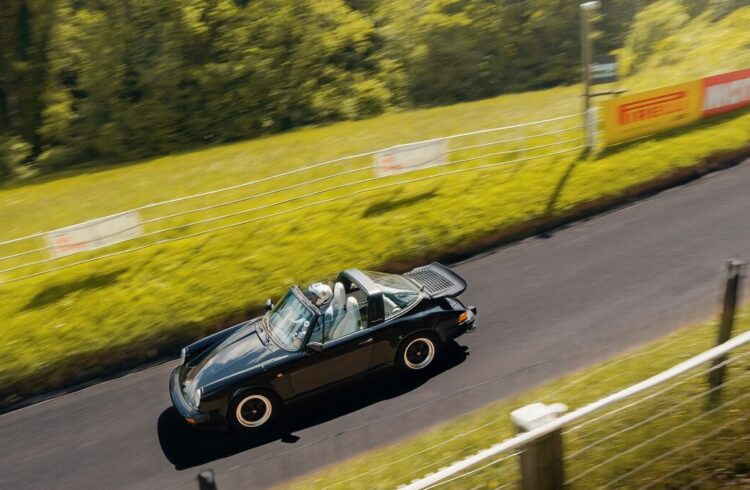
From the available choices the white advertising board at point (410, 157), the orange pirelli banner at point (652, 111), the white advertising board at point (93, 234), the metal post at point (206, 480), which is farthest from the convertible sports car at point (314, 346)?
the orange pirelli banner at point (652, 111)

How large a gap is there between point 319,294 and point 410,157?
26.7 ft

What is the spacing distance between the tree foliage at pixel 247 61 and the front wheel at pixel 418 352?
28185mm

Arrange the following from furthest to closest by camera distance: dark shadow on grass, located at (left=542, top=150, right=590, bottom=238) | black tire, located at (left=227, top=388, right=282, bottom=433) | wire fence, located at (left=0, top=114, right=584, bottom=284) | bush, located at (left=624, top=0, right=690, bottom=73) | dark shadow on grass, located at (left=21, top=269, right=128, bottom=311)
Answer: bush, located at (left=624, top=0, right=690, bottom=73) < wire fence, located at (left=0, top=114, right=584, bottom=284) < dark shadow on grass, located at (left=542, top=150, right=590, bottom=238) < dark shadow on grass, located at (left=21, top=269, right=128, bottom=311) < black tire, located at (left=227, top=388, right=282, bottom=433)

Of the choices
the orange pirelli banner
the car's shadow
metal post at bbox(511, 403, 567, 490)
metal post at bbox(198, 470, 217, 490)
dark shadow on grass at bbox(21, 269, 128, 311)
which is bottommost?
the car's shadow

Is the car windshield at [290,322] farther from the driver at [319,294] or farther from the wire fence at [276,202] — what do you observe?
the wire fence at [276,202]

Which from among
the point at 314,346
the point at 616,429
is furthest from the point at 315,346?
the point at 616,429

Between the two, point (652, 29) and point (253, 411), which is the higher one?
point (652, 29)

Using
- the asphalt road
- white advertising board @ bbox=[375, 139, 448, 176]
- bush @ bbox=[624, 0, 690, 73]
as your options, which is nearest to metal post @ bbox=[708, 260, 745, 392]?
the asphalt road

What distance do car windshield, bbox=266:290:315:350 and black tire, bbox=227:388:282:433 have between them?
68cm

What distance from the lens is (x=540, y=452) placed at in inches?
121

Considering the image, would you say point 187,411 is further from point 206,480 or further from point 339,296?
point 206,480

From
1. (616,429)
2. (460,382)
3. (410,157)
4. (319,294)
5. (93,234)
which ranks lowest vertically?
(460,382)

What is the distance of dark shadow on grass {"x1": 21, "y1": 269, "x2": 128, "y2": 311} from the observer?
12.8m

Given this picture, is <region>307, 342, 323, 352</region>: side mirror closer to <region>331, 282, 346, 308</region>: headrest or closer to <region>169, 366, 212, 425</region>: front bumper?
<region>331, 282, 346, 308</region>: headrest
